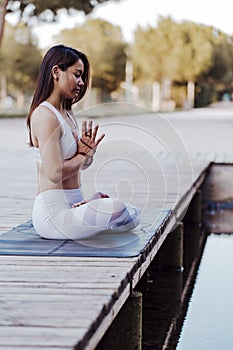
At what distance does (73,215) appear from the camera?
16.1 feet

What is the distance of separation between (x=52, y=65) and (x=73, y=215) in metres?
0.82

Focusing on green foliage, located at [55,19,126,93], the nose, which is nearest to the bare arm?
the nose

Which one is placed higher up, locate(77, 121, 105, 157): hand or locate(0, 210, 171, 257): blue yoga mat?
locate(77, 121, 105, 157): hand

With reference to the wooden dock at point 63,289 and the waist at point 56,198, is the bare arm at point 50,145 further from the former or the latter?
the wooden dock at point 63,289

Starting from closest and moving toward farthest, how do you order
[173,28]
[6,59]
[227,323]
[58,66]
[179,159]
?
[58,66]
[227,323]
[179,159]
[6,59]
[173,28]

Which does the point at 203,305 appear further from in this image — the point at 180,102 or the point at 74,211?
the point at 180,102

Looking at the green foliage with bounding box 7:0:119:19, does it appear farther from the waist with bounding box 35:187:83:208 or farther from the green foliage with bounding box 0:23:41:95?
the green foliage with bounding box 0:23:41:95

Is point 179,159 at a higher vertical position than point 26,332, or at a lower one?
lower

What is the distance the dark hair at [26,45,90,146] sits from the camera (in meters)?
4.91

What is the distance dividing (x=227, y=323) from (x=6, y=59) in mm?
47199

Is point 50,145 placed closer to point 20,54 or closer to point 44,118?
point 44,118

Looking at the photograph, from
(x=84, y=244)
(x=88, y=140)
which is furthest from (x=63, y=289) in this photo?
(x=88, y=140)

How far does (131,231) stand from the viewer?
537 centimetres

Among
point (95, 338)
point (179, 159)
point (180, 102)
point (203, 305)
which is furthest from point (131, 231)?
point (180, 102)
